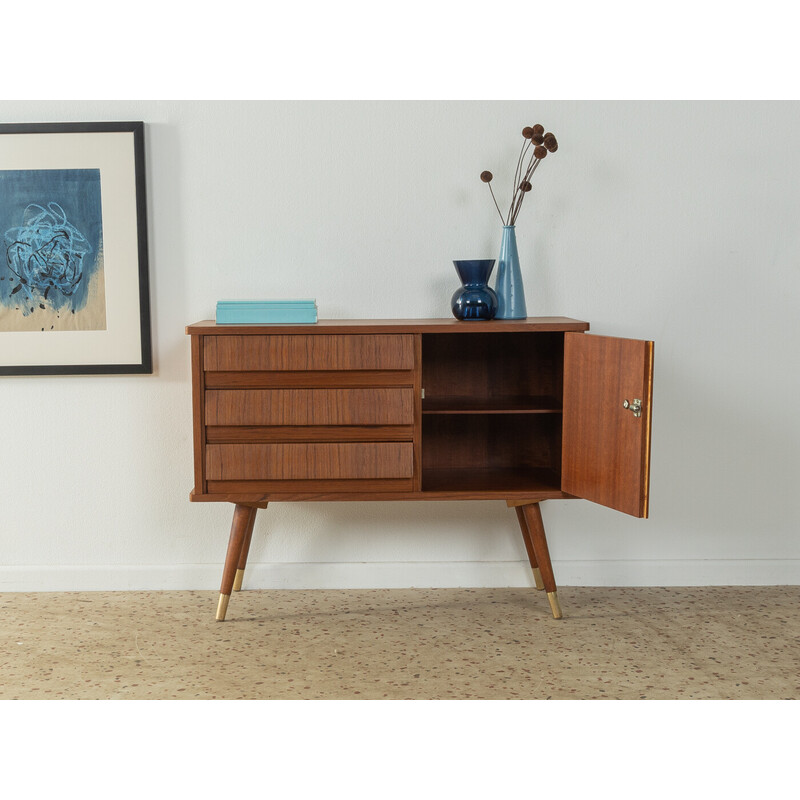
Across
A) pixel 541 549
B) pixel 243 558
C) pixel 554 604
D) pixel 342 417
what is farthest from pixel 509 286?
pixel 243 558

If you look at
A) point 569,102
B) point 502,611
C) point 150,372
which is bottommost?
point 502,611

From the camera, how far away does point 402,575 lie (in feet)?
10.7

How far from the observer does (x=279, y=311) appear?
2.85 m

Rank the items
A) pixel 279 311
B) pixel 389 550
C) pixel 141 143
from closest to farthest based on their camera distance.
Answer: pixel 279 311
pixel 141 143
pixel 389 550

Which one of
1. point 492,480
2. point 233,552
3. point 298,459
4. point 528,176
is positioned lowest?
point 233,552

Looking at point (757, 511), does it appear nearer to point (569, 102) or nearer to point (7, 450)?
point (569, 102)

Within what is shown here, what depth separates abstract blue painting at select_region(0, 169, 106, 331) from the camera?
3.06m

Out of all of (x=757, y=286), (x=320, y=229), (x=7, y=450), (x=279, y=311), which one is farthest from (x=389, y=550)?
(x=757, y=286)

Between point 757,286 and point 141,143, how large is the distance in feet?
7.56

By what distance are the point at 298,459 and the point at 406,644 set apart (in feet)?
2.25

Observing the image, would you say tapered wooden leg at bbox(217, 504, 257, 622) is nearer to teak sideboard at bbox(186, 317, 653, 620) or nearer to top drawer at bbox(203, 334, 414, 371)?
teak sideboard at bbox(186, 317, 653, 620)

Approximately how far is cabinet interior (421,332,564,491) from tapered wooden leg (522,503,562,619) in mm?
186

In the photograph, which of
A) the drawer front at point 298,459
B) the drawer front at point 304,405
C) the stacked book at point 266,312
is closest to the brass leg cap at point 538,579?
the drawer front at point 298,459

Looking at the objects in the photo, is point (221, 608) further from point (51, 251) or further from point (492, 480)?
point (51, 251)
